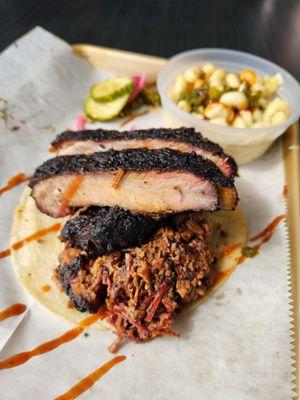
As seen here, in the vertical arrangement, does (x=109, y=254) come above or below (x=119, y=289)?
above

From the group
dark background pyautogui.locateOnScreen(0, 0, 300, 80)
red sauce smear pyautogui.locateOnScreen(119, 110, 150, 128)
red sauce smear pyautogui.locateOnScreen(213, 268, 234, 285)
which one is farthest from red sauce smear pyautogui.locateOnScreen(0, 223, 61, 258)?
dark background pyautogui.locateOnScreen(0, 0, 300, 80)

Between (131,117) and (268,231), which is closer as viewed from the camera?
(268,231)

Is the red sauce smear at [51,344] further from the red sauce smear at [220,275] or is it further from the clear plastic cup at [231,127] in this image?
the clear plastic cup at [231,127]

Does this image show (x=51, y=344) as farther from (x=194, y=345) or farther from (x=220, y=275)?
(x=220, y=275)

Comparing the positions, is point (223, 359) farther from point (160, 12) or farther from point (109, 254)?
point (160, 12)

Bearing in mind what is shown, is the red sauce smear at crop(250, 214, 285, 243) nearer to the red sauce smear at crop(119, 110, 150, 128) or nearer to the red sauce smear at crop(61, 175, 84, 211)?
the red sauce smear at crop(61, 175, 84, 211)

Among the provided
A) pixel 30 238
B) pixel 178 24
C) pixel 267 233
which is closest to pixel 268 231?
pixel 267 233

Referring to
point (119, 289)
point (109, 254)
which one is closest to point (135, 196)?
point (109, 254)
